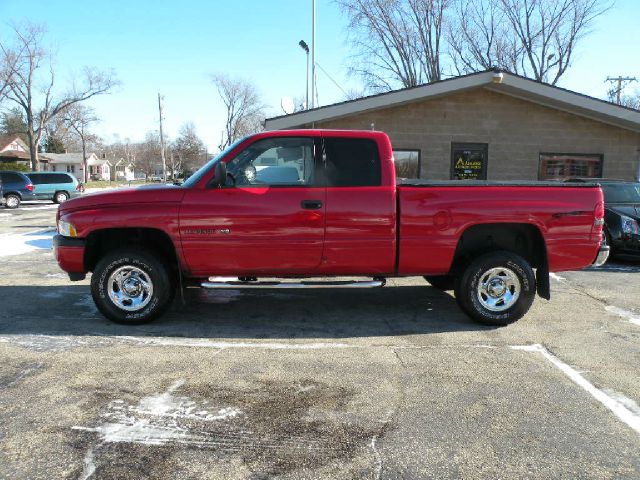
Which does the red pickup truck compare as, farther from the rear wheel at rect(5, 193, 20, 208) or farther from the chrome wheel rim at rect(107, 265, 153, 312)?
the rear wheel at rect(5, 193, 20, 208)

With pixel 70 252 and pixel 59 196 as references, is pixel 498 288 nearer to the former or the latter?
pixel 70 252

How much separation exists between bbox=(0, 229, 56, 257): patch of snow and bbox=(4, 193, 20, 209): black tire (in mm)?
11660

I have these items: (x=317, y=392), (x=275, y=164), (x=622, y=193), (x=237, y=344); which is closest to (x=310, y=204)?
(x=275, y=164)

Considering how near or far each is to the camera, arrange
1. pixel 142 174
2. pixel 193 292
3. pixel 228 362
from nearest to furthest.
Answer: pixel 228 362 < pixel 193 292 < pixel 142 174

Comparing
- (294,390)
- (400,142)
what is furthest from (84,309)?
(400,142)

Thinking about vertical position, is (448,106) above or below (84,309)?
above

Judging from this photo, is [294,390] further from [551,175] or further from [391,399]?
[551,175]

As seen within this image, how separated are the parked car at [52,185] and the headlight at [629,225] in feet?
78.8

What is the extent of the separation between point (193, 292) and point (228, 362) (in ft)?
8.87

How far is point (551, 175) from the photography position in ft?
43.7

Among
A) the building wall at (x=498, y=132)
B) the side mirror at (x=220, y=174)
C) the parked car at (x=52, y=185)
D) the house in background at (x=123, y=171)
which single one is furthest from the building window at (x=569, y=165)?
the house in background at (x=123, y=171)

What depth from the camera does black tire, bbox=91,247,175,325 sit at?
4.93 m

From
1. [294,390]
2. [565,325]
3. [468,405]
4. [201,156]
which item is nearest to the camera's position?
[468,405]

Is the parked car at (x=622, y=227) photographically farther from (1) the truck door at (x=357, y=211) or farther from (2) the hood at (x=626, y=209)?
(1) the truck door at (x=357, y=211)
